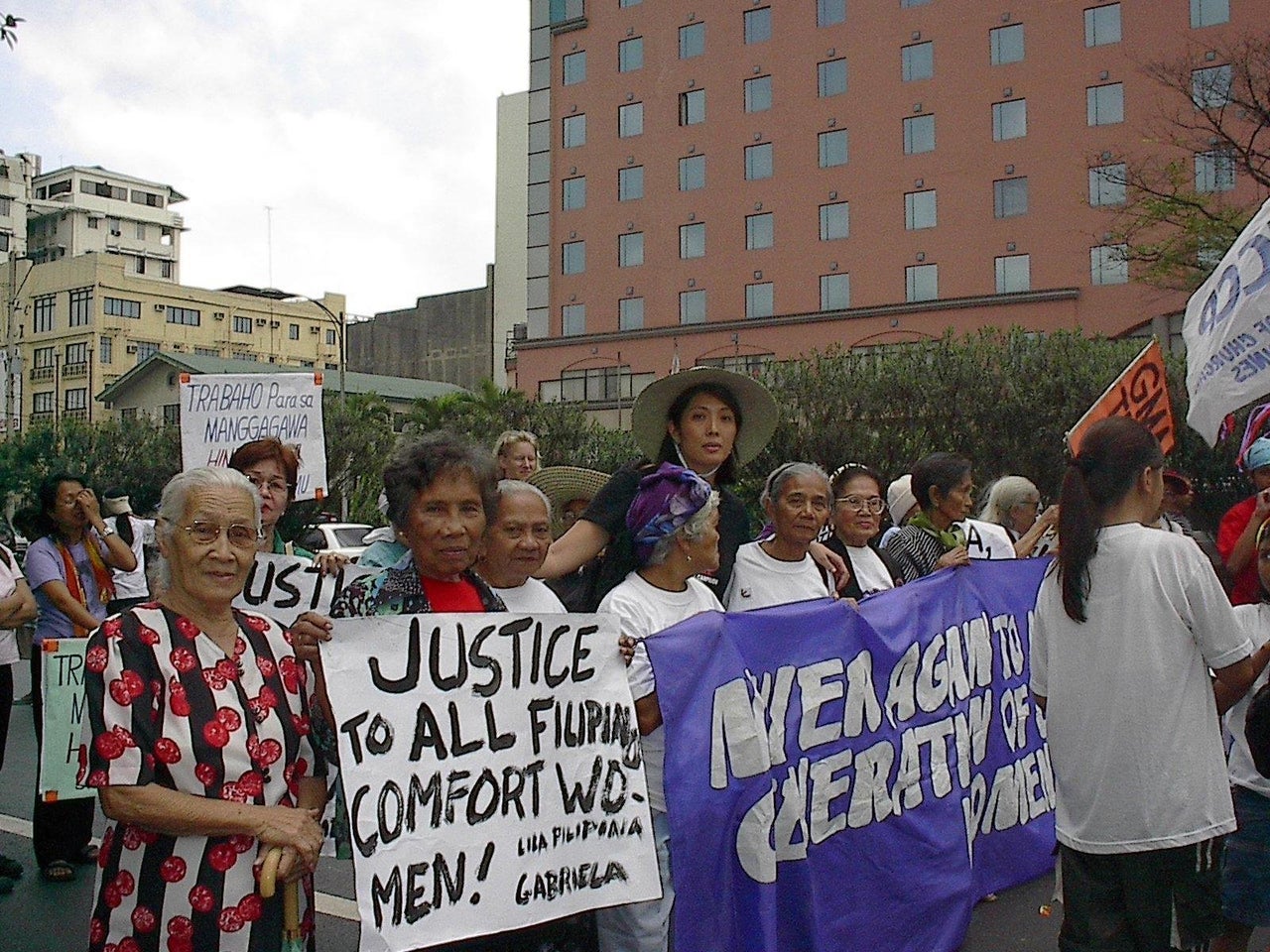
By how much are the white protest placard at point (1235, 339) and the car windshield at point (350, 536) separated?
17845 mm

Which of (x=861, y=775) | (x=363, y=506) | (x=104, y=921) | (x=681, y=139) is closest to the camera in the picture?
(x=104, y=921)

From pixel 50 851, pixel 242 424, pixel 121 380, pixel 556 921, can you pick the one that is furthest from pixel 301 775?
pixel 121 380

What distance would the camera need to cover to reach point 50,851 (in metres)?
5.74

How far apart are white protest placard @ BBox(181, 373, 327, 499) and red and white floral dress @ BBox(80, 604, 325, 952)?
5077 mm

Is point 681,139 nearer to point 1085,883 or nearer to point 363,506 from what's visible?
point 363,506

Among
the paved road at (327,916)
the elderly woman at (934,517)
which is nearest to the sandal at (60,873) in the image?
the paved road at (327,916)

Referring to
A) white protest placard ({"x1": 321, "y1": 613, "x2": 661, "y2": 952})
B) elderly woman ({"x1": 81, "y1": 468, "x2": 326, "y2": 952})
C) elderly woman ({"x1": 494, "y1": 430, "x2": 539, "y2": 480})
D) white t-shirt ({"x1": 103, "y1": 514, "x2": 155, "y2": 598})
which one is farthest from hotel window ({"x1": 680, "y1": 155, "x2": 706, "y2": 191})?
elderly woman ({"x1": 81, "y1": 468, "x2": 326, "y2": 952})

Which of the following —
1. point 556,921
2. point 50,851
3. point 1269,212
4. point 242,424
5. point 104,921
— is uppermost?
point 1269,212

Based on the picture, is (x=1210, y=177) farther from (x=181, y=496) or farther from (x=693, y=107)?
(x=181, y=496)

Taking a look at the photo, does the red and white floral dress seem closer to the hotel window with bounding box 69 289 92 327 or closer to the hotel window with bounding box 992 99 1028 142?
the hotel window with bounding box 992 99 1028 142

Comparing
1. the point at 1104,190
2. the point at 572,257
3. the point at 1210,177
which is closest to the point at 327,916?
the point at 1210,177

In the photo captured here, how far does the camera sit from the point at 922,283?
37.7 meters

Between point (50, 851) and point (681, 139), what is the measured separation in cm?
3849

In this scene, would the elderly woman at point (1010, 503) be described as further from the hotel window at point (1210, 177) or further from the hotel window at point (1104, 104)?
the hotel window at point (1104, 104)
